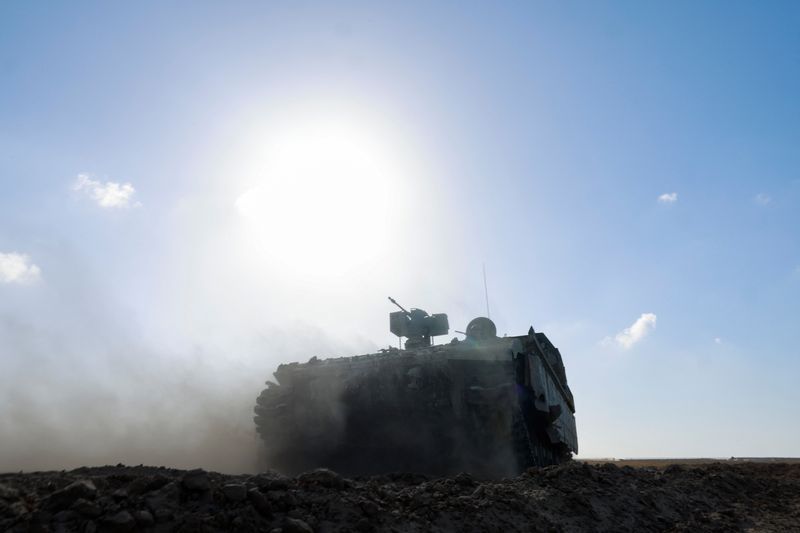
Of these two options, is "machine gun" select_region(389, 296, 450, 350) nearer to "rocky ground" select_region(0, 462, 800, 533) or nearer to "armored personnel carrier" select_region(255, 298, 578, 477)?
"armored personnel carrier" select_region(255, 298, 578, 477)

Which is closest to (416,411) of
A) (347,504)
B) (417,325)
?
(417,325)

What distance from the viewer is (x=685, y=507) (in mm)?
9461

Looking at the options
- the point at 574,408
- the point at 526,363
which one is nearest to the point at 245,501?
the point at 526,363

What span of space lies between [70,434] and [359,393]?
26.8 feet

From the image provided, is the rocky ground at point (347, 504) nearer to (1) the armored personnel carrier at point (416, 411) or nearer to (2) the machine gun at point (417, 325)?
(1) the armored personnel carrier at point (416, 411)

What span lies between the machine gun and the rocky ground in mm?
11712

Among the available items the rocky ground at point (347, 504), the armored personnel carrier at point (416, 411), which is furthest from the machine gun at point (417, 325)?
the rocky ground at point (347, 504)

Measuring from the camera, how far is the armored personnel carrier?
14.0 metres

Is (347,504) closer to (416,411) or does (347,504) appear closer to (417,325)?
(416,411)

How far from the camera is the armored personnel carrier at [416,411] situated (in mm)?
14000

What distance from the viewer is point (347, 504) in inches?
217

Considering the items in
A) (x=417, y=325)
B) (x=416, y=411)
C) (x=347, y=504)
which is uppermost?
(x=417, y=325)

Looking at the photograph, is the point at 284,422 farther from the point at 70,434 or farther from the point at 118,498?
the point at 118,498

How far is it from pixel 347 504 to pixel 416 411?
31.0 feet
